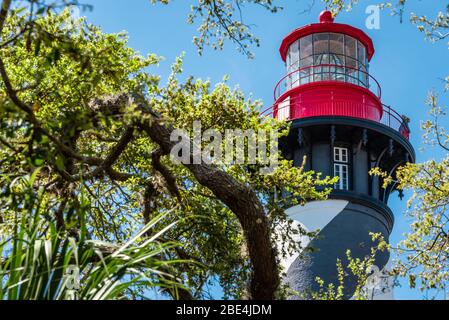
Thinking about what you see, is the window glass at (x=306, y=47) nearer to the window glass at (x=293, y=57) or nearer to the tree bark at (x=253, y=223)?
the window glass at (x=293, y=57)

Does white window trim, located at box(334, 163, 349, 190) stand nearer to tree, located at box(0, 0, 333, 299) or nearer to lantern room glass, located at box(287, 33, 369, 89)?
lantern room glass, located at box(287, 33, 369, 89)

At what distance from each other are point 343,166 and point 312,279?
4079 millimetres

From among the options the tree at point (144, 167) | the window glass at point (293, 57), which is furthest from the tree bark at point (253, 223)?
the window glass at point (293, 57)

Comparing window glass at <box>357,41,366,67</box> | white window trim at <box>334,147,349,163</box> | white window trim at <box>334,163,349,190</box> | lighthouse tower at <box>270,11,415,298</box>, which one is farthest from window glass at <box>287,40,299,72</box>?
white window trim at <box>334,163,349,190</box>

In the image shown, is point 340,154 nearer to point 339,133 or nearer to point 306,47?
point 339,133

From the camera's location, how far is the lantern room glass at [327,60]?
2292cm

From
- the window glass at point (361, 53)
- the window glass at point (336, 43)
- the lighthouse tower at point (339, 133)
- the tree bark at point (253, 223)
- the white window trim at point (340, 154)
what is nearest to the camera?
the tree bark at point (253, 223)

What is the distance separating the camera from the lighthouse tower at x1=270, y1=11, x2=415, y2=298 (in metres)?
20.4

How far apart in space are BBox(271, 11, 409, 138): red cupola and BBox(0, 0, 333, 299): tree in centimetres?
753

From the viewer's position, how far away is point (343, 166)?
22.0 m
